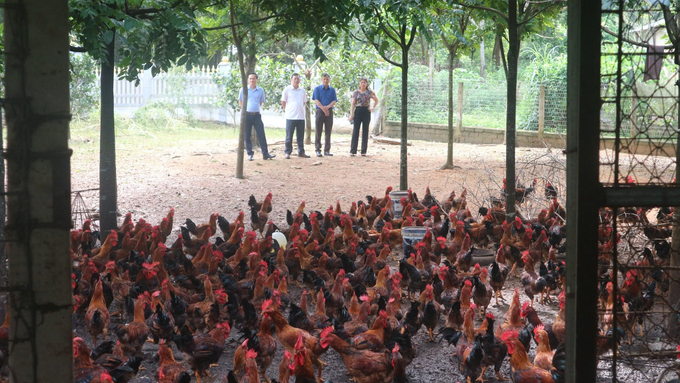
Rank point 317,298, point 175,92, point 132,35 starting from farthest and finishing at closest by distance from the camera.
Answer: point 175,92, point 132,35, point 317,298

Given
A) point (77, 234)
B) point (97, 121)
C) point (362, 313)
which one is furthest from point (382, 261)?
point (97, 121)

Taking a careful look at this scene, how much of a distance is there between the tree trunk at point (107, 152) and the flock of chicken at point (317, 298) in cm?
33

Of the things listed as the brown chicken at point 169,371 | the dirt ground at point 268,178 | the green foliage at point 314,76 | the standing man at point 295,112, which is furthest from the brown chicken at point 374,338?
the green foliage at point 314,76

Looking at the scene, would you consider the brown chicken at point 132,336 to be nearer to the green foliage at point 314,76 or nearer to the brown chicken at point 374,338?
the brown chicken at point 374,338

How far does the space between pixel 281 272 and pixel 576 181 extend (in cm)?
516

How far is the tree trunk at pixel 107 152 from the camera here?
7945 mm

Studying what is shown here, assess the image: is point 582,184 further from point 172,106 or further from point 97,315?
point 172,106

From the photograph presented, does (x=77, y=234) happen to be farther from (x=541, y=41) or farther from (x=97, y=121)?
(x=541, y=41)

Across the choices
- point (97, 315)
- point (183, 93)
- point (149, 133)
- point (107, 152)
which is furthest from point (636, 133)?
point (183, 93)

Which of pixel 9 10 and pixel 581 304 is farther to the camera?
pixel 581 304

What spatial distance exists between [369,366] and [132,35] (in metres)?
3.97

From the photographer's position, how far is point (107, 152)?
317 inches

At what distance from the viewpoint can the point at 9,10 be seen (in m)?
2.05

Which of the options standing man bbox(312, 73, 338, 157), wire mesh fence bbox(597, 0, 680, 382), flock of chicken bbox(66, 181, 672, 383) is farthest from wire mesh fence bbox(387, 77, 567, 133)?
wire mesh fence bbox(597, 0, 680, 382)
